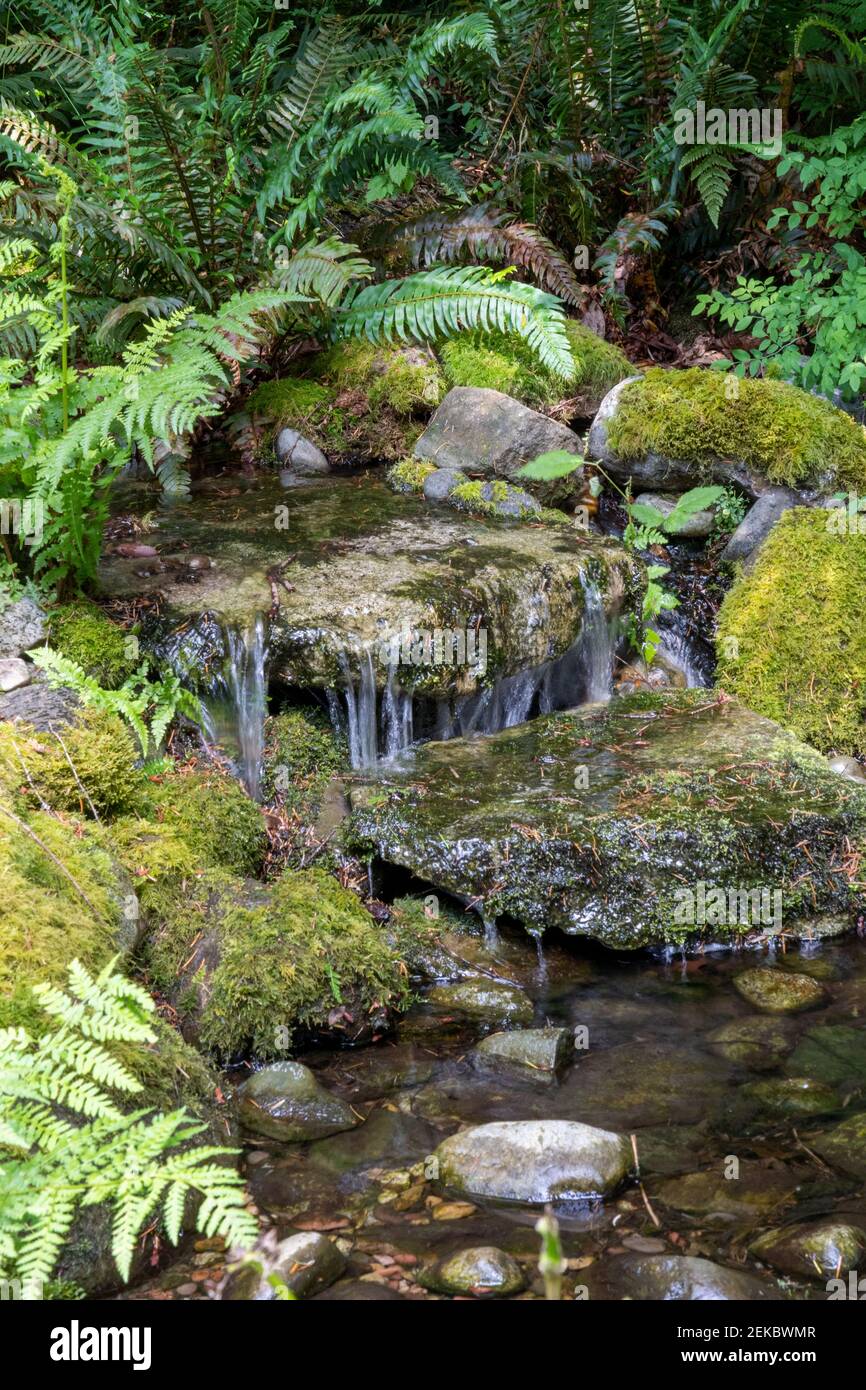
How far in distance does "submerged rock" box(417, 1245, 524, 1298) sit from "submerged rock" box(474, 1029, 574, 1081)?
0.93m

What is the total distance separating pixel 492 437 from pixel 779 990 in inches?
153

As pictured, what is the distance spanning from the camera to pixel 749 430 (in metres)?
6.38

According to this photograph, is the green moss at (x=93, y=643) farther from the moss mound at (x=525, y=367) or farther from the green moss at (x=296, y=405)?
the moss mound at (x=525, y=367)

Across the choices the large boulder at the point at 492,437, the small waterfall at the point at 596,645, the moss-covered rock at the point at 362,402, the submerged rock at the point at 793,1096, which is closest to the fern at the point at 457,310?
the moss-covered rock at the point at 362,402

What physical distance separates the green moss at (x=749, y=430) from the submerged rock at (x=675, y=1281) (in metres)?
4.74

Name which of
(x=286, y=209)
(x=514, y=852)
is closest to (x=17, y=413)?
(x=514, y=852)

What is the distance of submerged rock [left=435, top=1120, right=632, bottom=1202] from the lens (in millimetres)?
2936

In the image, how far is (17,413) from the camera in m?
4.09

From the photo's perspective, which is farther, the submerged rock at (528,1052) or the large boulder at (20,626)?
the large boulder at (20,626)

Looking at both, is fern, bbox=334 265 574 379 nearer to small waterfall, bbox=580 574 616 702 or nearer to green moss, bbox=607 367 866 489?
green moss, bbox=607 367 866 489

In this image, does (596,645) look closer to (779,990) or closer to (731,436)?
(731,436)

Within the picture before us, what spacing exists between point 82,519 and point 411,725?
1757 millimetres

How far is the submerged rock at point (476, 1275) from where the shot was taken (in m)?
2.56

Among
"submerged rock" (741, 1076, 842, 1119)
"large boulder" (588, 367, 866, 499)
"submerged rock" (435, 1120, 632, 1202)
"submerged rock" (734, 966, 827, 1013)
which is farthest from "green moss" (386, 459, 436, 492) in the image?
"submerged rock" (435, 1120, 632, 1202)
